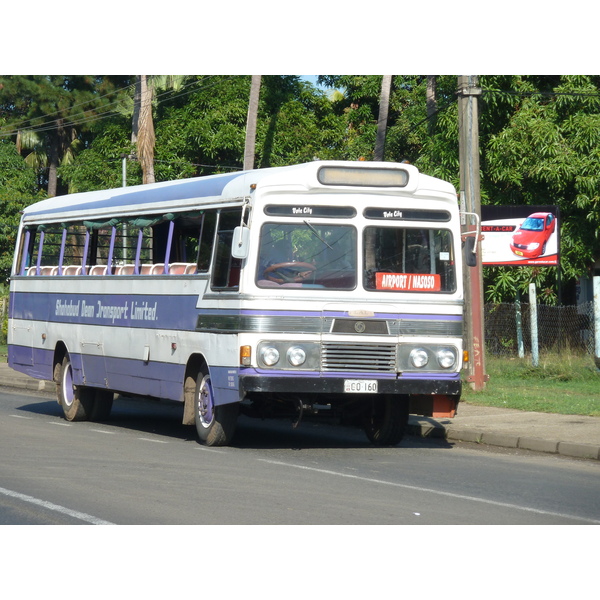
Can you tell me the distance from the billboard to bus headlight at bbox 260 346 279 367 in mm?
13654

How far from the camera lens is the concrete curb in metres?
13.5

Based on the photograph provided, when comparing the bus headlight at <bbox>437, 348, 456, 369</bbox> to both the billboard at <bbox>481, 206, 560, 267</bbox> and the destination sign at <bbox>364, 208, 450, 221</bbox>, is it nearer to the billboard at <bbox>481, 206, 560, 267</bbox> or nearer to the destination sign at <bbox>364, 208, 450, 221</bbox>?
the destination sign at <bbox>364, 208, 450, 221</bbox>

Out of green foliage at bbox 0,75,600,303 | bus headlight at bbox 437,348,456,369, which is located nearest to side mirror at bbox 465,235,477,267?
bus headlight at bbox 437,348,456,369

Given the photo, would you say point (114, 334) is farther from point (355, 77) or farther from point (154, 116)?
point (154, 116)

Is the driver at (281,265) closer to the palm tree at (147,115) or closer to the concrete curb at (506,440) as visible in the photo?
the concrete curb at (506,440)

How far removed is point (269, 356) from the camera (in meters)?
13.0

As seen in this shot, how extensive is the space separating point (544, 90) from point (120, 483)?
2095cm

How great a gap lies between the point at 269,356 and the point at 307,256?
1188 mm

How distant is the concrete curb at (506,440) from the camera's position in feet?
44.1

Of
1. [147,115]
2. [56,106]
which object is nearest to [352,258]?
[147,115]

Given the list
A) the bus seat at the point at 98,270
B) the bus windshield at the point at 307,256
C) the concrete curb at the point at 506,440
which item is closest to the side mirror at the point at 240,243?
the bus windshield at the point at 307,256

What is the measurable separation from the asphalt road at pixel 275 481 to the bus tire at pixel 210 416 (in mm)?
248
